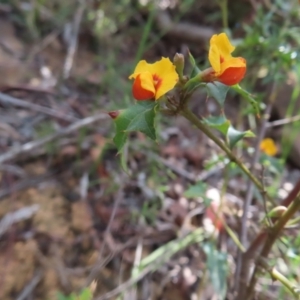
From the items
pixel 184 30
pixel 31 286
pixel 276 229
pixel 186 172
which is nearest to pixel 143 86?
pixel 276 229

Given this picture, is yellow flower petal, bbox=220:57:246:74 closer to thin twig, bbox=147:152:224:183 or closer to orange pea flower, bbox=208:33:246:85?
orange pea flower, bbox=208:33:246:85

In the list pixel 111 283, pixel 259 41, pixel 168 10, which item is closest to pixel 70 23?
pixel 168 10

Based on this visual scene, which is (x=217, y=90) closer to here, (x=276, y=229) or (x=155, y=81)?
(x=155, y=81)

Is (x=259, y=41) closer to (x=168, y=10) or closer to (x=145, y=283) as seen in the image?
(x=145, y=283)

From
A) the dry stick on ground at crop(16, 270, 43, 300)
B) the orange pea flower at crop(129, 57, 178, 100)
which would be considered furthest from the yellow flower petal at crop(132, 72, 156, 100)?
the dry stick on ground at crop(16, 270, 43, 300)

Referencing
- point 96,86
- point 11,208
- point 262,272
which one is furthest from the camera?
point 96,86

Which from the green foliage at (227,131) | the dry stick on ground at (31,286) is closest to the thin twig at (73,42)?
the dry stick on ground at (31,286)
